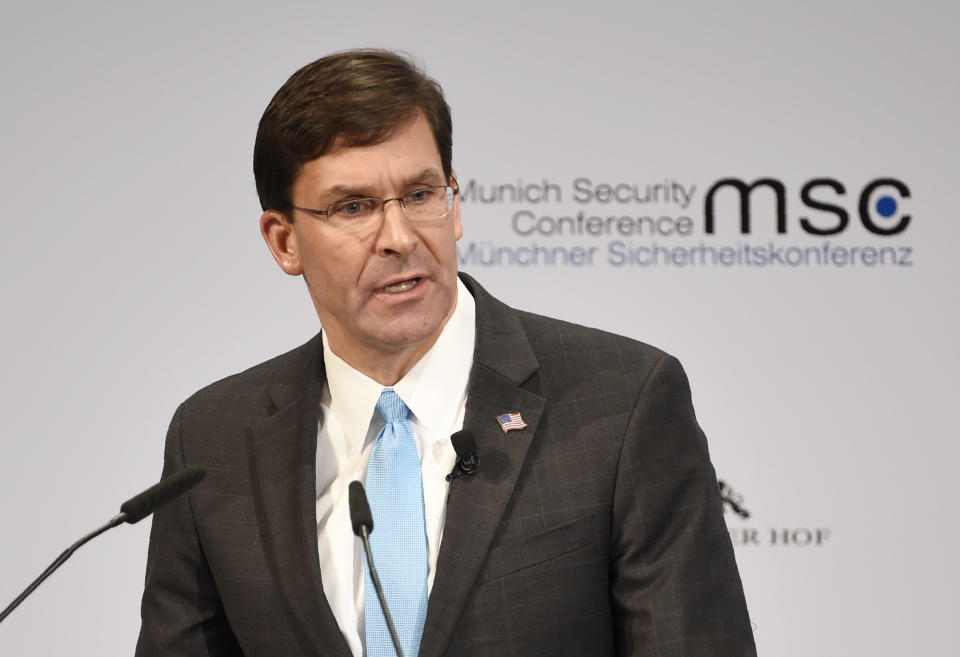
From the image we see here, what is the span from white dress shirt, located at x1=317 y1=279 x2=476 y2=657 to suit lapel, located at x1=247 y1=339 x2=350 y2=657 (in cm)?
5

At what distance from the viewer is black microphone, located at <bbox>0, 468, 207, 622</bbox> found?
1.63 m

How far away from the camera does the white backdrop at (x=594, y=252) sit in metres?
3.68

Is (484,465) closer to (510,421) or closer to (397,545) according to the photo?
(510,421)

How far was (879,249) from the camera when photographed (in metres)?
3.71

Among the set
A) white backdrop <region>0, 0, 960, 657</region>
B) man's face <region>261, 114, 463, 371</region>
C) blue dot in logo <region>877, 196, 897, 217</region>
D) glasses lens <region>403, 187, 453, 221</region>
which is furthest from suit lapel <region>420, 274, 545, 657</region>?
blue dot in logo <region>877, 196, 897, 217</region>

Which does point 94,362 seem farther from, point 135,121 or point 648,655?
point 648,655

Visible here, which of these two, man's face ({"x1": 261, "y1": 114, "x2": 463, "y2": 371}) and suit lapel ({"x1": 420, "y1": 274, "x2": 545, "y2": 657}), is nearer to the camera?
suit lapel ({"x1": 420, "y1": 274, "x2": 545, "y2": 657})

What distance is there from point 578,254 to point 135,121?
150 centimetres

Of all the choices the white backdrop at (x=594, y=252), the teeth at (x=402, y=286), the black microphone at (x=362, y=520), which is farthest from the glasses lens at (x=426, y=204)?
the white backdrop at (x=594, y=252)

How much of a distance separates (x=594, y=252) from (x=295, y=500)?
189 centimetres

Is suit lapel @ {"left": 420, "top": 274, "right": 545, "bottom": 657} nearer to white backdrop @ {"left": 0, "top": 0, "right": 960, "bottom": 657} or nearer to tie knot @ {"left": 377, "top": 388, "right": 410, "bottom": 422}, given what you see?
tie knot @ {"left": 377, "top": 388, "right": 410, "bottom": 422}

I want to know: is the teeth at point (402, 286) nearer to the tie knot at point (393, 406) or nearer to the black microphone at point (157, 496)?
the tie knot at point (393, 406)

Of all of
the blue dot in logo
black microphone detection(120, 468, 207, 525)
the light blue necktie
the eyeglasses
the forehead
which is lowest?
the light blue necktie

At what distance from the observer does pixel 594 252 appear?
146 inches
